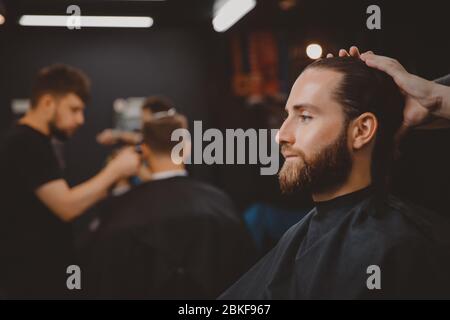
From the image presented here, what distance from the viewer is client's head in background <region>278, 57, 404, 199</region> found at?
1.74 meters

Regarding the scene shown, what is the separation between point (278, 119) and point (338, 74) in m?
0.37

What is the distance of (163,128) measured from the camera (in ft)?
7.29

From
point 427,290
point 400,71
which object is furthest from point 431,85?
point 427,290

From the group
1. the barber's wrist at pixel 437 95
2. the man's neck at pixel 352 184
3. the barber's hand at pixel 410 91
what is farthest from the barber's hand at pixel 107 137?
the barber's wrist at pixel 437 95

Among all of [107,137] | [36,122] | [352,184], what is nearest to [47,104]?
[36,122]

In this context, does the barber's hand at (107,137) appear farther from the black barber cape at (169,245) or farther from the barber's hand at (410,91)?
the barber's hand at (410,91)

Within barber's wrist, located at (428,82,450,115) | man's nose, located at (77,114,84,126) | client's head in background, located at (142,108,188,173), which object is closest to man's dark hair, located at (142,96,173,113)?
client's head in background, located at (142,108,188,173)

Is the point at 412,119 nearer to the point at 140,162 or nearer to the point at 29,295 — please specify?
the point at 140,162

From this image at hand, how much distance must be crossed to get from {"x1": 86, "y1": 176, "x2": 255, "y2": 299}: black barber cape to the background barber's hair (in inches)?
7.4

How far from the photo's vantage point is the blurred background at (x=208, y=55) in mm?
2088

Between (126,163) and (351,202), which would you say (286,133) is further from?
(126,163)

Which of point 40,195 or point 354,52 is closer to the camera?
point 354,52

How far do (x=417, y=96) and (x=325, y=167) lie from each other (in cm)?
42

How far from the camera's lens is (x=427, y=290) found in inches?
69.1
